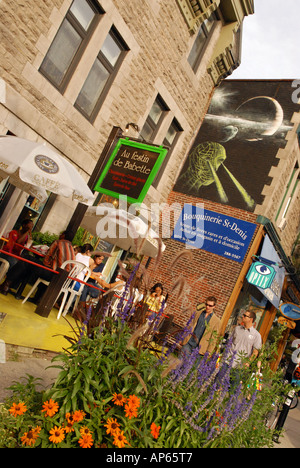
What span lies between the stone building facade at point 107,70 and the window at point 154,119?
3 centimetres

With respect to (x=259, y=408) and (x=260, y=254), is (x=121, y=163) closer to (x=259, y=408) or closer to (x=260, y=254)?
(x=259, y=408)

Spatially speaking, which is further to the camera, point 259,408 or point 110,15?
point 110,15

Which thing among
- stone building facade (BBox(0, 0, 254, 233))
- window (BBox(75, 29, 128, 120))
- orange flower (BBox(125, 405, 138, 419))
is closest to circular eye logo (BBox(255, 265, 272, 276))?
stone building facade (BBox(0, 0, 254, 233))

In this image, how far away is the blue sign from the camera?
510 inches

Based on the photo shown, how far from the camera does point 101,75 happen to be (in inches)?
369

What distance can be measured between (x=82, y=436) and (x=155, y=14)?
10.3m

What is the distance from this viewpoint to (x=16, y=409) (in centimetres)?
243

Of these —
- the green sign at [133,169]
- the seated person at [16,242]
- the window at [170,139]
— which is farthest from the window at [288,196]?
the seated person at [16,242]

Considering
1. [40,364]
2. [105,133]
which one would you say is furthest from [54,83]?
[40,364]

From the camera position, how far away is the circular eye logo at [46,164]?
19.6ft

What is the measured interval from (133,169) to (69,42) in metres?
3.09

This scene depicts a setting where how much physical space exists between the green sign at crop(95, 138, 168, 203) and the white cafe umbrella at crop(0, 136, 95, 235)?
1748 mm

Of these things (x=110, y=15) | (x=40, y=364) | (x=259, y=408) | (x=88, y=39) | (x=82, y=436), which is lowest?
(x=40, y=364)
